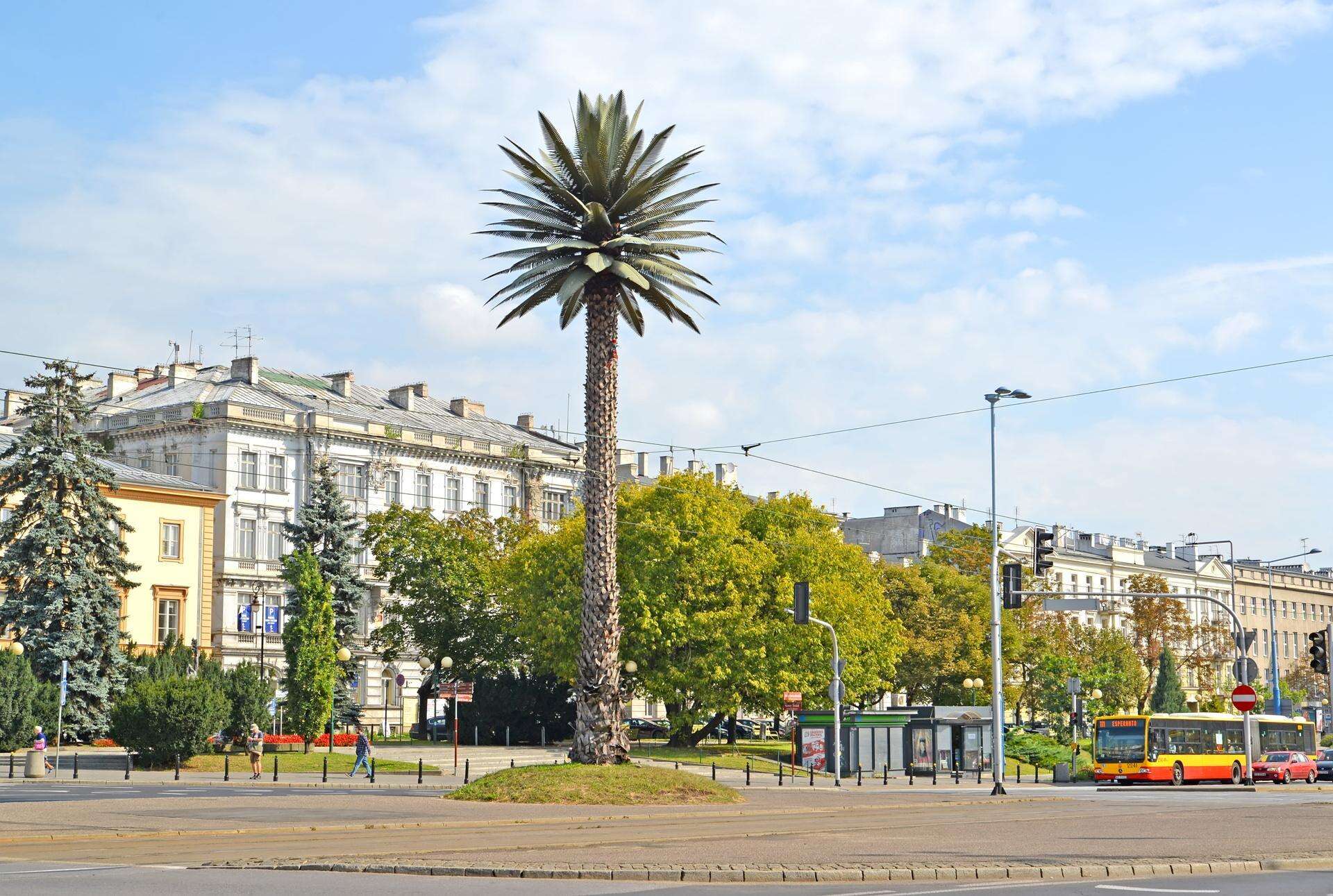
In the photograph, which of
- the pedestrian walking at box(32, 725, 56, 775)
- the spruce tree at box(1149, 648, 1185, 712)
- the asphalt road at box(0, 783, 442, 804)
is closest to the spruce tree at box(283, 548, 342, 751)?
the pedestrian walking at box(32, 725, 56, 775)

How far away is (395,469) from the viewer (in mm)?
94812

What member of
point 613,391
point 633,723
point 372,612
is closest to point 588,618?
point 613,391

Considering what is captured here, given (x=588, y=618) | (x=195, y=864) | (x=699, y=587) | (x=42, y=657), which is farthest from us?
(x=699, y=587)

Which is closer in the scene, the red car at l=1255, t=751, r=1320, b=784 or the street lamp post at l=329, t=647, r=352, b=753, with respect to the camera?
the street lamp post at l=329, t=647, r=352, b=753

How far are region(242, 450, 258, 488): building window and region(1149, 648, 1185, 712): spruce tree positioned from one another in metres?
59.1

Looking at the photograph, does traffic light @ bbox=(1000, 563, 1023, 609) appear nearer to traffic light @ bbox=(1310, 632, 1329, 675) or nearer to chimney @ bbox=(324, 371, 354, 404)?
traffic light @ bbox=(1310, 632, 1329, 675)

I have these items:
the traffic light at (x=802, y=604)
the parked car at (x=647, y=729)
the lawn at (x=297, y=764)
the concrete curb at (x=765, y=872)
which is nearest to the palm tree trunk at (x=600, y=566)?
the traffic light at (x=802, y=604)

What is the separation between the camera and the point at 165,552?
77.4 m

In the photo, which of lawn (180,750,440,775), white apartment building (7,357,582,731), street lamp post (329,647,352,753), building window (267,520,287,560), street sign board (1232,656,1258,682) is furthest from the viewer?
building window (267,520,287,560)

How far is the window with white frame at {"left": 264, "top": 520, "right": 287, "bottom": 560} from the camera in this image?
88312 millimetres

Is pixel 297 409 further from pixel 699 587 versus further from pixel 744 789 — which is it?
pixel 744 789

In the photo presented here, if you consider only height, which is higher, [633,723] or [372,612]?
[372,612]

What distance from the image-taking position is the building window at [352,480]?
91.6 m

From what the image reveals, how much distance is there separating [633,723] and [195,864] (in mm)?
69162
